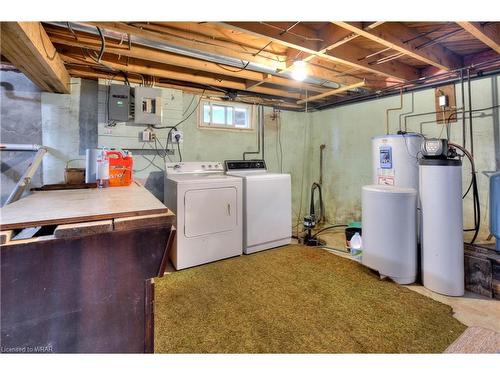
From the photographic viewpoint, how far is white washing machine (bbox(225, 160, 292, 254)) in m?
3.05

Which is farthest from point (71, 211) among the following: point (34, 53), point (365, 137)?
point (365, 137)

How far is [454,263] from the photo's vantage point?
6.81 ft

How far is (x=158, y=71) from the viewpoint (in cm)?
280

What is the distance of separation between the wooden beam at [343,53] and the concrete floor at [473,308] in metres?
2.25

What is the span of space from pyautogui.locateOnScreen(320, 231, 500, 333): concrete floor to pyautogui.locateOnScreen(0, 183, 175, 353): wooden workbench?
A: 7.13 feet

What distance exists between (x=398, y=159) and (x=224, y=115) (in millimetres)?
2442

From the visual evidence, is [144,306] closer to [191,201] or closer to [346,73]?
[191,201]

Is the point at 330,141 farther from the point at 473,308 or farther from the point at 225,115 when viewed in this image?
the point at 473,308

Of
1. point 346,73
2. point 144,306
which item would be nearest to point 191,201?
point 144,306

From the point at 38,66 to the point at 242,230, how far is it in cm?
249

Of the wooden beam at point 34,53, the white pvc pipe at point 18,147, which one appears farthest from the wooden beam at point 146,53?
the white pvc pipe at point 18,147

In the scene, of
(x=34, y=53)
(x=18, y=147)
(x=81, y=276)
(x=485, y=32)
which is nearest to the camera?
(x=81, y=276)
